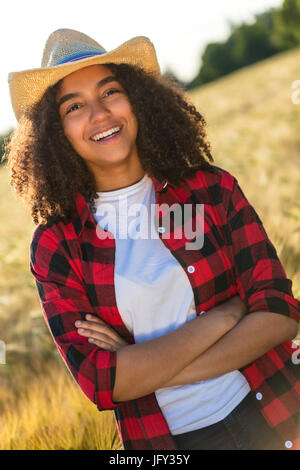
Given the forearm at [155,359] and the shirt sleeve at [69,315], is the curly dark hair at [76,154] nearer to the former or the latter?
the shirt sleeve at [69,315]

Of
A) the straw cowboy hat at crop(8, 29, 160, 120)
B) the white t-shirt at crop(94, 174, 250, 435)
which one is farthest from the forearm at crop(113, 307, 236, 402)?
the straw cowboy hat at crop(8, 29, 160, 120)

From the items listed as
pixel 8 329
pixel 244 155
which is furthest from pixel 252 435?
pixel 244 155

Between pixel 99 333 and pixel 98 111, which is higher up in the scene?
pixel 98 111

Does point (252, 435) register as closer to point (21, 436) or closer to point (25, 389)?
point (21, 436)

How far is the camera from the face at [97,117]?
2.20 metres

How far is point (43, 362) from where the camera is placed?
11.0 ft

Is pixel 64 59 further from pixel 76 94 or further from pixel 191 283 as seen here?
pixel 191 283

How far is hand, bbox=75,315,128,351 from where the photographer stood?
6.44 feet

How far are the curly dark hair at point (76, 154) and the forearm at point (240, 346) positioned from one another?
692 millimetres

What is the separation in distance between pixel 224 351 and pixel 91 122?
3.49ft

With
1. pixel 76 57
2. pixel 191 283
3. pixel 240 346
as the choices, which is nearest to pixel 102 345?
pixel 191 283

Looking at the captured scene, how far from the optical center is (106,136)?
2.20m

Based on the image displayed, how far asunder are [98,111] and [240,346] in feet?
3.62

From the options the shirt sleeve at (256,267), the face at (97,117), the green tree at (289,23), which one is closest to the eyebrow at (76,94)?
the face at (97,117)
